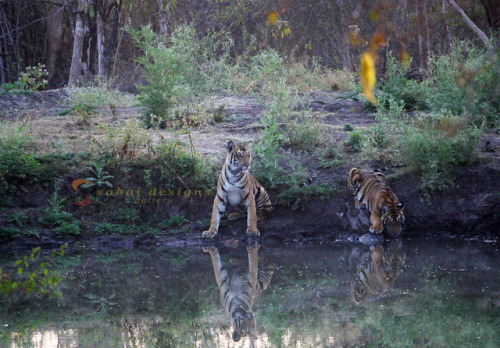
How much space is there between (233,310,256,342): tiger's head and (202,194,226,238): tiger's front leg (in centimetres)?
334

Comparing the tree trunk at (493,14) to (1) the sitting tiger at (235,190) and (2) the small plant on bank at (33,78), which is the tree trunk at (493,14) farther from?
(2) the small plant on bank at (33,78)

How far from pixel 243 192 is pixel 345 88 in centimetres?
799

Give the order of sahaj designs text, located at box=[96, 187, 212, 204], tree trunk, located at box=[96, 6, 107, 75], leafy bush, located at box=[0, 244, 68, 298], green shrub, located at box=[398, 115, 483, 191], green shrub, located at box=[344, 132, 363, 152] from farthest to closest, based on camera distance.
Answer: tree trunk, located at box=[96, 6, 107, 75], green shrub, located at box=[344, 132, 363, 152], sahaj designs text, located at box=[96, 187, 212, 204], green shrub, located at box=[398, 115, 483, 191], leafy bush, located at box=[0, 244, 68, 298]

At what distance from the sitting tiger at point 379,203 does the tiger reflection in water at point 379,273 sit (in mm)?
292

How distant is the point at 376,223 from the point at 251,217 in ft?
5.60

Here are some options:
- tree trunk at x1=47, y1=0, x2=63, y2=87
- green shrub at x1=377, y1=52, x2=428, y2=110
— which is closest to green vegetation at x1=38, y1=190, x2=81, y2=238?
green shrub at x1=377, y1=52, x2=428, y2=110

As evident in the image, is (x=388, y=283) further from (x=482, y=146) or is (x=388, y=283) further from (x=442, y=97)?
(x=442, y=97)

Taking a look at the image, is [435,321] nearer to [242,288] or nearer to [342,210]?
[242,288]

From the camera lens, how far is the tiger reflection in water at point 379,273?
6.04m

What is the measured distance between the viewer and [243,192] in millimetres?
8836

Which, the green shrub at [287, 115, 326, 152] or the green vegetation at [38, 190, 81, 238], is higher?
the green shrub at [287, 115, 326, 152]

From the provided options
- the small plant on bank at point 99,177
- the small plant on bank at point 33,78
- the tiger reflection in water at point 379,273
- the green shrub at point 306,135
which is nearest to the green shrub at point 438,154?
the tiger reflection in water at point 379,273

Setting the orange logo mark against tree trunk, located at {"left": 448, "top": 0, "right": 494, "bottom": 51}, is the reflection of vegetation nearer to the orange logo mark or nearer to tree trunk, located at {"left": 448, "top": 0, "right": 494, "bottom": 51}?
tree trunk, located at {"left": 448, "top": 0, "right": 494, "bottom": 51}

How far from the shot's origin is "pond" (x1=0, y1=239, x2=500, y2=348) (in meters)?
4.79
